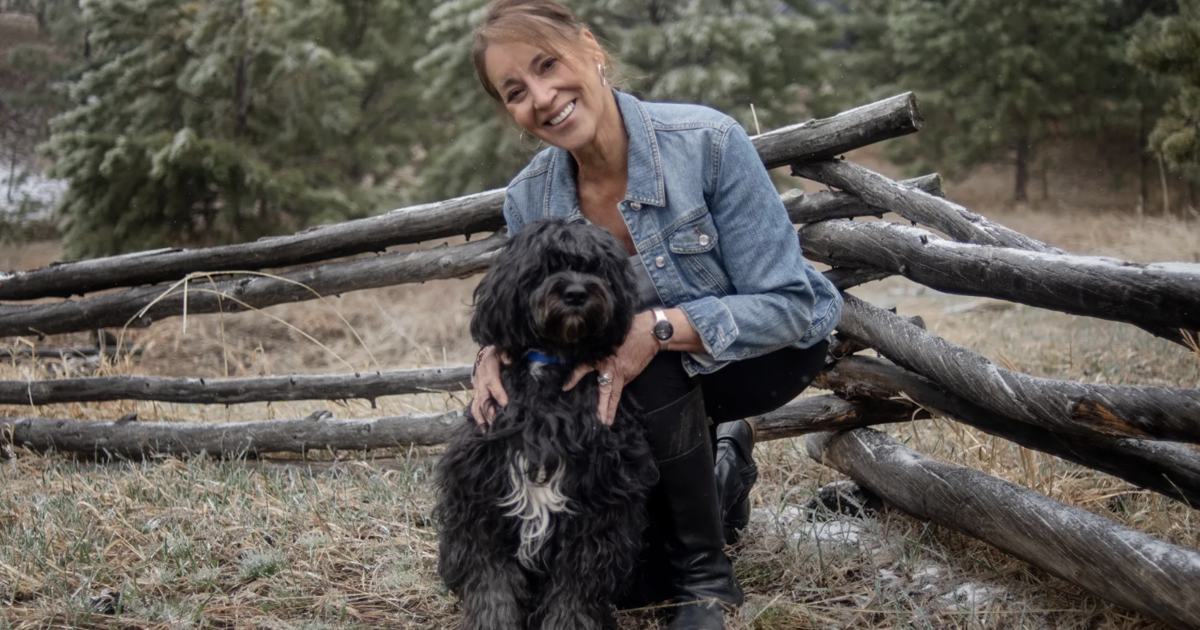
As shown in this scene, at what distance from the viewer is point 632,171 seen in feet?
8.28

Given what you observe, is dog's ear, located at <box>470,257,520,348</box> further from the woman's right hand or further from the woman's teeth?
the woman's teeth

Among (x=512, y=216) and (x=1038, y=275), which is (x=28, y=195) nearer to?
(x=512, y=216)

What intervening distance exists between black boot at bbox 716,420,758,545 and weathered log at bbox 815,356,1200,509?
0.53m

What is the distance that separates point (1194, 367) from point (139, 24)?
7.98 metres

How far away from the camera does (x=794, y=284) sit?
2.43 meters

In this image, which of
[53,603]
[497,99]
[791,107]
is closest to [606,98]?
[497,99]

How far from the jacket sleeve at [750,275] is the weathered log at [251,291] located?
5.05 feet

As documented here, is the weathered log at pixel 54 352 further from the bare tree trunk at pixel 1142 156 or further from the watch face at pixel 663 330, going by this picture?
the bare tree trunk at pixel 1142 156

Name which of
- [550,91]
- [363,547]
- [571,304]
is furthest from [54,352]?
[571,304]

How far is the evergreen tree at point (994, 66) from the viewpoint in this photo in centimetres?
1174

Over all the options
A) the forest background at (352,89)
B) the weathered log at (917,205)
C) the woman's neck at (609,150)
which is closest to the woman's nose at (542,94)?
the woman's neck at (609,150)

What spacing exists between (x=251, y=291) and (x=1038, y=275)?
3.29 meters

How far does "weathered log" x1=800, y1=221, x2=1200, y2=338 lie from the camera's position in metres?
1.95

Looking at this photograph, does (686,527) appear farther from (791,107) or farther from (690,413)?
(791,107)
